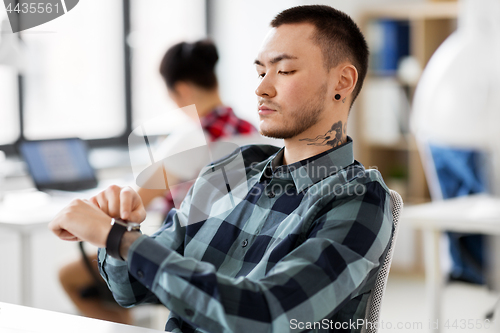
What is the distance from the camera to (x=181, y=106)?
7.41 ft

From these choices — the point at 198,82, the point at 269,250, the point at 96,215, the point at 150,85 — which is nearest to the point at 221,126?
the point at 198,82

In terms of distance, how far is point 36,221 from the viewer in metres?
2.01

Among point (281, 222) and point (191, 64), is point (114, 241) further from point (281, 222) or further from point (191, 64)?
point (191, 64)

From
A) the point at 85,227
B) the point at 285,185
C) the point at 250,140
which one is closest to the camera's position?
the point at 85,227

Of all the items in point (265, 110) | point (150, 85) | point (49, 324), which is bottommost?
point (150, 85)

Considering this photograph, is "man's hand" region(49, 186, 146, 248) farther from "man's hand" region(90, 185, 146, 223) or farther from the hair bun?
the hair bun

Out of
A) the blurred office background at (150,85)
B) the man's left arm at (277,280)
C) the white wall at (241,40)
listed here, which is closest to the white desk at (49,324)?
the man's left arm at (277,280)

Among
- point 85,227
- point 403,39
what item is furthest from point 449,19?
point 85,227

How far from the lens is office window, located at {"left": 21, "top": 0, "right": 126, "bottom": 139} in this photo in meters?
2.83

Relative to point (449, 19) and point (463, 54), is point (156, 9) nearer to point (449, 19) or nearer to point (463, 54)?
point (449, 19)

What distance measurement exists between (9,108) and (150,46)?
3.05ft

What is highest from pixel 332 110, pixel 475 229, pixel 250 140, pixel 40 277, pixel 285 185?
pixel 332 110

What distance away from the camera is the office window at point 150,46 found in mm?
3283

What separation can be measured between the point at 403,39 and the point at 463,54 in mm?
2574
